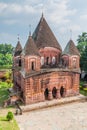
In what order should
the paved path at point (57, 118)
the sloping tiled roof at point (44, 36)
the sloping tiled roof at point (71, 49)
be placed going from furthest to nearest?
1. the sloping tiled roof at point (44, 36)
2. the sloping tiled roof at point (71, 49)
3. the paved path at point (57, 118)

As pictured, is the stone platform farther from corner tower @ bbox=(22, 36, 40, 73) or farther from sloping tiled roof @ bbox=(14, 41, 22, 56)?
sloping tiled roof @ bbox=(14, 41, 22, 56)

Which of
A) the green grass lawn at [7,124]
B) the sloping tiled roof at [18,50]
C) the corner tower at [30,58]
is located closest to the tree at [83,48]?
the sloping tiled roof at [18,50]

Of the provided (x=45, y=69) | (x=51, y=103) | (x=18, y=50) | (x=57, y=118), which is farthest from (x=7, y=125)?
(x=18, y=50)

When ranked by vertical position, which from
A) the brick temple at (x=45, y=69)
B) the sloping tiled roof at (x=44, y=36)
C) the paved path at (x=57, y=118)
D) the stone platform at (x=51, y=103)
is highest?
the sloping tiled roof at (x=44, y=36)

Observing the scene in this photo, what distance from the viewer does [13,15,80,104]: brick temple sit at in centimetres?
2366

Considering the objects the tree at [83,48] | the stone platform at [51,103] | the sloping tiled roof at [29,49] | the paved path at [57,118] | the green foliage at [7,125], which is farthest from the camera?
the tree at [83,48]

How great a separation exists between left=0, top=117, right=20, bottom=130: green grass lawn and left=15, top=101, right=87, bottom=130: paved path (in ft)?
2.02

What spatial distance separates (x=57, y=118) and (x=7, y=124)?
529cm

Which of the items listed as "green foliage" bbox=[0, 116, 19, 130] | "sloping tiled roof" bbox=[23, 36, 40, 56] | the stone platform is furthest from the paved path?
"sloping tiled roof" bbox=[23, 36, 40, 56]

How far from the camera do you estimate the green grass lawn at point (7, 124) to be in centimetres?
1701

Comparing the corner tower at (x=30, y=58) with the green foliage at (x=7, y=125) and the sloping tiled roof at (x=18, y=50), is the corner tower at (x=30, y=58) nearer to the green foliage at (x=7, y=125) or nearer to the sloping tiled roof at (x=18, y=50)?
the sloping tiled roof at (x=18, y=50)

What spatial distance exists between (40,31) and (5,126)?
49.9 ft

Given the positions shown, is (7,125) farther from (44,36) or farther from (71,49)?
(44,36)

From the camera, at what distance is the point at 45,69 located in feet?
81.0
